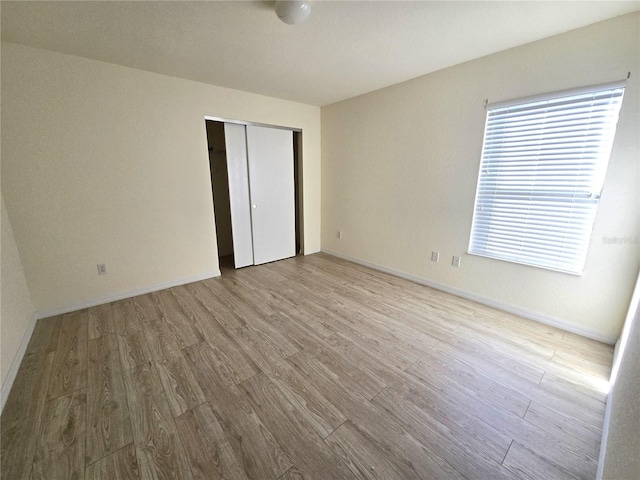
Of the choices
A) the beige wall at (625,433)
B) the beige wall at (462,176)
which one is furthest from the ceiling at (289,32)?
the beige wall at (625,433)

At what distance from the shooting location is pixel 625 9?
5.57ft

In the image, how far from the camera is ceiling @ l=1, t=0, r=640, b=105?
166 centimetres

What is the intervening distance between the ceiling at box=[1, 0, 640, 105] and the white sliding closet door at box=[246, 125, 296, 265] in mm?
1086

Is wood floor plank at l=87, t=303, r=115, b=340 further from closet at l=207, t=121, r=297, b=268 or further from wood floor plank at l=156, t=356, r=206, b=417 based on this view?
closet at l=207, t=121, r=297, b=268

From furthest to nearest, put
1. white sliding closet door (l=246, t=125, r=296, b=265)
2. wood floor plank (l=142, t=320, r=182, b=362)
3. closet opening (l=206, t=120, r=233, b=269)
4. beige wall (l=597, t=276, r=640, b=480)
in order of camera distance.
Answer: closet opening (l=206, t=120, r=233, b=269)
white sliding closet door (l=246, t=125, r=296, b=265)
wood floor plank (l=142, t=320, r=182, b=362)
beige wall (l=597, t=276, r=640, b=480)

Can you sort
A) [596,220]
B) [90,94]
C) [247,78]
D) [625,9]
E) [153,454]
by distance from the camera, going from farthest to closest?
1. [247,78]
2. [90,94]
3. [596,220]
4. [625,9]
5. [153,454]

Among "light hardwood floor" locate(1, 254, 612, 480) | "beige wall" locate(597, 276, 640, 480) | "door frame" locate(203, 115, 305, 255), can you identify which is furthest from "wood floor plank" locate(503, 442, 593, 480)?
"door frame" locate(203, 115, 305, 255)

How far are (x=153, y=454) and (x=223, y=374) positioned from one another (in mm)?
538

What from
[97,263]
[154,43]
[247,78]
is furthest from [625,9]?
[97,263]

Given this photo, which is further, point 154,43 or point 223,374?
point 154,43

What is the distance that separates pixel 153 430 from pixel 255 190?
2.92 meters

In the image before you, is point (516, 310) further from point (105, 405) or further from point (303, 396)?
point (105, 405)

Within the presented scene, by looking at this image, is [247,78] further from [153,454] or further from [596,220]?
[596,220]

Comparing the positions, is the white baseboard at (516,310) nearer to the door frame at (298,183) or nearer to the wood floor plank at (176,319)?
the door frame at (298,183)
